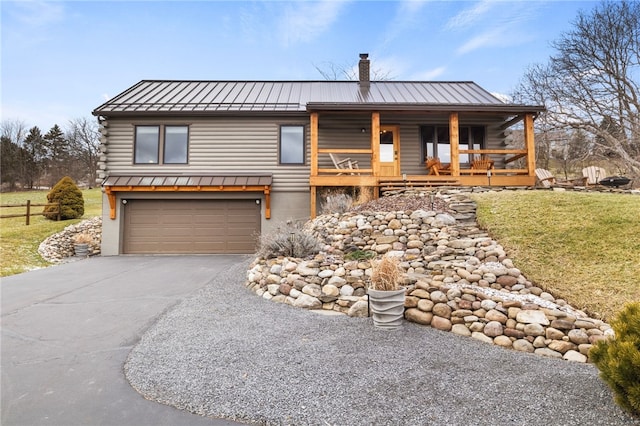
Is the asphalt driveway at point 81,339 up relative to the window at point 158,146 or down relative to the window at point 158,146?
down

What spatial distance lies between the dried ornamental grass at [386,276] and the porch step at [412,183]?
476 cm

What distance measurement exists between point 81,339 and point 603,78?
20829mm

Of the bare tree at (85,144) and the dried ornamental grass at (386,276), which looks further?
the bare tree at (85,144)

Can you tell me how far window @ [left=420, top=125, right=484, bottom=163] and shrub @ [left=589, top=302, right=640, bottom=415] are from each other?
9138 millimetres

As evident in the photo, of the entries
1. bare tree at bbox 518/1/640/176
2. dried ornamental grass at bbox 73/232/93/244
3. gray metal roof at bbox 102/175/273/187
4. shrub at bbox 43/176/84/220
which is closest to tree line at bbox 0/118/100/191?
shrub at bbox 43/176/84/220

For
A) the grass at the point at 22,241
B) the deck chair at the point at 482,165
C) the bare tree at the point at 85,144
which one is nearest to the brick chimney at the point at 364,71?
the deck chair at the point at 482,165

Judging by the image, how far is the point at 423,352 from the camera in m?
2.97

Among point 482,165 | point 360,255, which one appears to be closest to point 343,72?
point 482,165

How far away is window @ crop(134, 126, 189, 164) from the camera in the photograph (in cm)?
998

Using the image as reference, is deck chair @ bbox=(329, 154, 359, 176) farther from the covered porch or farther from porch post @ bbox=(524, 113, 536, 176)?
porch post @ bbox=(524, 113, 536, 176)

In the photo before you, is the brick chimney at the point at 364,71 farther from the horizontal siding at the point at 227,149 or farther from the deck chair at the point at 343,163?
the deck chair at the point at 343,163

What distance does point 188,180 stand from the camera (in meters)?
9.54

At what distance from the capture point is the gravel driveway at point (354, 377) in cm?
204

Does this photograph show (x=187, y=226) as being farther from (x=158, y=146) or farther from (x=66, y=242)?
(x=66, y=242)
